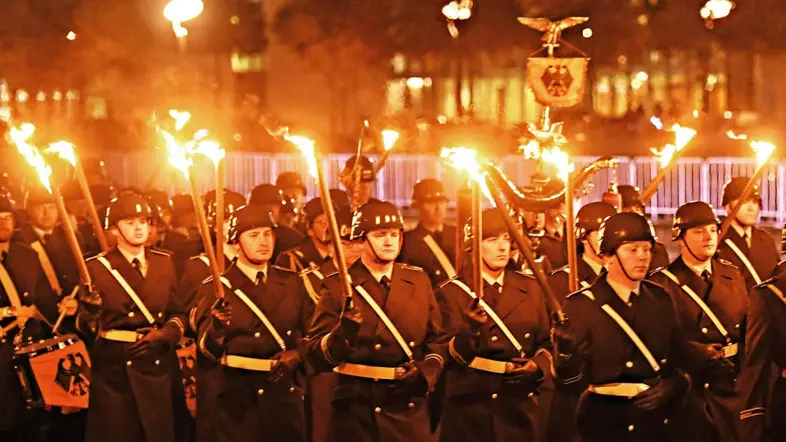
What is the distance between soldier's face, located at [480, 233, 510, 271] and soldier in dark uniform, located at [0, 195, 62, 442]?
3650mm

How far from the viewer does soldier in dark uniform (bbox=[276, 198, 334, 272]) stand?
12062mm

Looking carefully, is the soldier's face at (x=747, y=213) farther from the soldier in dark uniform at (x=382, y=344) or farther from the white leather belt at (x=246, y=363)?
the white leather belt at (x=246, y=363)

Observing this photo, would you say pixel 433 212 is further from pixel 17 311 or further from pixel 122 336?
pixel 17 311

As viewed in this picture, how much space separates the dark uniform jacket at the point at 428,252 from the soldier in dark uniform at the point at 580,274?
1.31 meters

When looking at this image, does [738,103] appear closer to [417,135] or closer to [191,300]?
[417,135]

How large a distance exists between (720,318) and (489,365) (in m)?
1.46

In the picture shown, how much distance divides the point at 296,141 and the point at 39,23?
21812 mm

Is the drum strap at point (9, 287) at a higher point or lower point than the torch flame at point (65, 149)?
lower

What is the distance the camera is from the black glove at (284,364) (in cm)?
950

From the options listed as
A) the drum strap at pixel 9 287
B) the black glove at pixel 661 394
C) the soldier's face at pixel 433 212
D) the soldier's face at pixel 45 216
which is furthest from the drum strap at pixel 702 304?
the soldier's face at pixel 45 216

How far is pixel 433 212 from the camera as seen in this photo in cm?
1294

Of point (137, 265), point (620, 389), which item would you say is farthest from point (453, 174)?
point (620, 389)

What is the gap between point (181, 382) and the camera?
11117mm

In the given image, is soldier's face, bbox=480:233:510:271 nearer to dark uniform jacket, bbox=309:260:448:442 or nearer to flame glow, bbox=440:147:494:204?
flame glow, bbox=440:147:494:204
